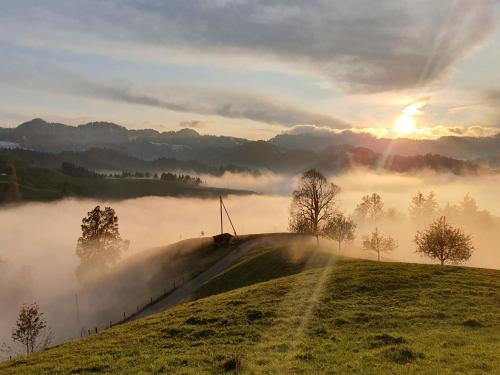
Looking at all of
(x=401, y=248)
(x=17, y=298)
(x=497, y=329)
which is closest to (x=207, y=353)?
(x=497, y=329)

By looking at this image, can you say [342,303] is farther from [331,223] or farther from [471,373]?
[331,223]

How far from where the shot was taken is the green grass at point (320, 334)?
23.7 metres

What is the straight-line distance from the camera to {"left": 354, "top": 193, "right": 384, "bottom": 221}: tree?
18638 centimetres

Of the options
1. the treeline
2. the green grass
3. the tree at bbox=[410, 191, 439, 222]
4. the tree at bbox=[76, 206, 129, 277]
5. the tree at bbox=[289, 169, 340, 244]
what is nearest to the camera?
the green grass

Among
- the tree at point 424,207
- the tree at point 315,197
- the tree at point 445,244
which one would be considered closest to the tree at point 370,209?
the tree at point 424,207

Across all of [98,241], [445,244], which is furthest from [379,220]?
[98,241]

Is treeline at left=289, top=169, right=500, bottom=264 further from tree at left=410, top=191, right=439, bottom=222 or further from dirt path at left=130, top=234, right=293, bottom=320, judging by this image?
dirt path at left=130, top=234, right=293, bottom=320

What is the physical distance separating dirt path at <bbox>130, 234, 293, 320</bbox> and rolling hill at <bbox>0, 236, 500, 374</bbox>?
37601 mm

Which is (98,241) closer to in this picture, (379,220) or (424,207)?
(424,207)

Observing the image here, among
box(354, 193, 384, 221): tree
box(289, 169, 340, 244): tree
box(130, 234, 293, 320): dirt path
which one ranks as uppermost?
box(289, 169, 340, 244): tree

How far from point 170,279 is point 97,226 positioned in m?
28.5

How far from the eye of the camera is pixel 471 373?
2103 cm

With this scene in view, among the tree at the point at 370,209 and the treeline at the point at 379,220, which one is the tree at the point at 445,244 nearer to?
the treeline at the point at 379,220

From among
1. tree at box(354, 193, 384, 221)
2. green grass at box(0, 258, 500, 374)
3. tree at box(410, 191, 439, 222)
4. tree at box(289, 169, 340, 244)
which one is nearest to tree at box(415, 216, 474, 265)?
green grass at box(0, 258, 500, 374)
